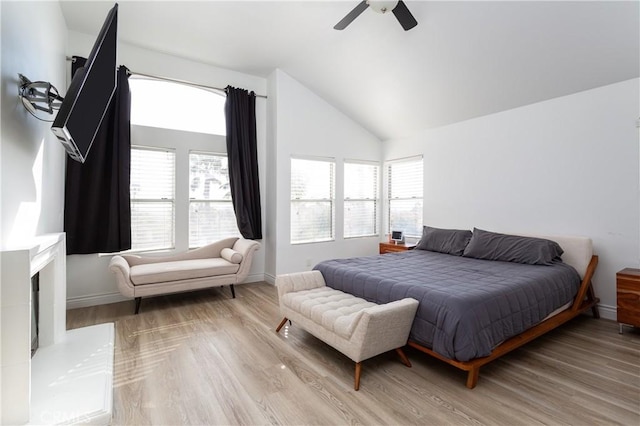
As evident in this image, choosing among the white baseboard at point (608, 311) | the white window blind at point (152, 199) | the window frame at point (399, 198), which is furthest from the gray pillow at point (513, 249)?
the white window blind at point (152, 199)

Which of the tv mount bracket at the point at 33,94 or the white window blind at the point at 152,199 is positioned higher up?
the tv mount bracket at the point at 33,94

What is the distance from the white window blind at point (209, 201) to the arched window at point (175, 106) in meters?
0.47

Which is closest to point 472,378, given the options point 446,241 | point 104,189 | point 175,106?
point 446,241

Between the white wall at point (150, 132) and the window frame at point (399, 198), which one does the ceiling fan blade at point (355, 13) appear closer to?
the white wall at point (150, 132)

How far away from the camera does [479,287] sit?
8.18 ft

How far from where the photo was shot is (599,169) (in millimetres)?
3428

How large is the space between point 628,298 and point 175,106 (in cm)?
570

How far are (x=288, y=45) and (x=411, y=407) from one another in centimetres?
419

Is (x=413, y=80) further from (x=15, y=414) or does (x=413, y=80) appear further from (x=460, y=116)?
(x=15, y=414)

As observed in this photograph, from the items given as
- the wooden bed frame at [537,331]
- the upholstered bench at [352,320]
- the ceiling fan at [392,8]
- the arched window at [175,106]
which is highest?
the ceiling fan at [392,8]

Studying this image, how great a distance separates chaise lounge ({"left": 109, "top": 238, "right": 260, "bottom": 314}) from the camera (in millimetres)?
3479

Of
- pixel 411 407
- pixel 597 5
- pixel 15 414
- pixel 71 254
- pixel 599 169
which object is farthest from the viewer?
pixel 71 254

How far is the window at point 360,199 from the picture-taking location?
18.9 ft

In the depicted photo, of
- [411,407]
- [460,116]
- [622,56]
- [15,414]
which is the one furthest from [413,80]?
[15,414]
